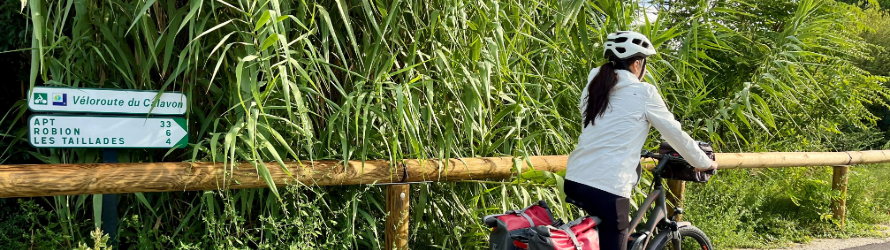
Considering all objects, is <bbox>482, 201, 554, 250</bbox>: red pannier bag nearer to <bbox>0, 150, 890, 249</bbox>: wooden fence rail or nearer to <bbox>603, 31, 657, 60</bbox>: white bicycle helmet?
<bbox>0, 150, 890, 249</bbox>: wooden fence rail

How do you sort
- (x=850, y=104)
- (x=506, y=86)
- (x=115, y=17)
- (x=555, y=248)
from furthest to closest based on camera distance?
(x=850, y=104), (x=506, y=86), (x=115, y=17), (x=555, y=248)

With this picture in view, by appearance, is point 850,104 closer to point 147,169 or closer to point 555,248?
point 555,248

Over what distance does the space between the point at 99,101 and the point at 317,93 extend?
834 millimetres

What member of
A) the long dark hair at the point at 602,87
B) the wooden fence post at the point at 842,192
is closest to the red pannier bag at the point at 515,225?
the long dark hair at the point at 602,87

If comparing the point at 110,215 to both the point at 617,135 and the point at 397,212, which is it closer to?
the point at 397,212

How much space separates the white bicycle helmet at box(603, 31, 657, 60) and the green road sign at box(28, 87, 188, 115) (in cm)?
186

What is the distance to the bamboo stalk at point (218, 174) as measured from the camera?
2.39 metres

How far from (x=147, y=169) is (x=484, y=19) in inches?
65.9

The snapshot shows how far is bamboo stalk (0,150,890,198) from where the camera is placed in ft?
7.84

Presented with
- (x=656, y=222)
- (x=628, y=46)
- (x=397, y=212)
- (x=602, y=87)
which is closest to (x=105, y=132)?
(x=397, y=212)

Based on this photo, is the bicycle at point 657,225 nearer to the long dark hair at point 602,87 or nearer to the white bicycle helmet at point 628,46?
the long dark hair at point 602,87

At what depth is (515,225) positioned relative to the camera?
2504 millimetres

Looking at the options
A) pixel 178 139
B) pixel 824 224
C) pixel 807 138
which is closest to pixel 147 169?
pixel 178 139

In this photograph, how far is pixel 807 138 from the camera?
6.14 meters
